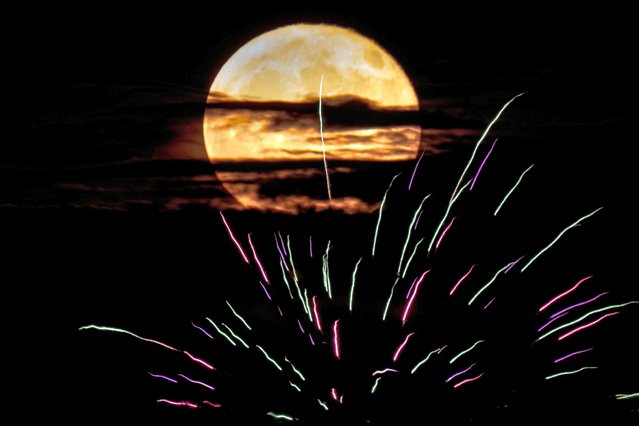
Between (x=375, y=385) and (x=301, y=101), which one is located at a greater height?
(x=301, y=101)

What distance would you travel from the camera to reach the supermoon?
12.1ft

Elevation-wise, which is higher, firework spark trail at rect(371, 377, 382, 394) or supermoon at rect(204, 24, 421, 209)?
supermoon at rect(204, 24, 421, 209)

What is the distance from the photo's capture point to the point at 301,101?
3814 millimetres

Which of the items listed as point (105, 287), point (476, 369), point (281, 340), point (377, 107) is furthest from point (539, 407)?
point (105, 287)

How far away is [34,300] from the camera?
5.30 m

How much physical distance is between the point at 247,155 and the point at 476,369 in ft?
8.23

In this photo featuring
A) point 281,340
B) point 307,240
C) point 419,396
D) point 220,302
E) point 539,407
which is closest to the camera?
point 539,407

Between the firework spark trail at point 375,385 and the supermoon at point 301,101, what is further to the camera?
the supermoon at point 301,101

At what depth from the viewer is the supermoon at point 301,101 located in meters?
3.70

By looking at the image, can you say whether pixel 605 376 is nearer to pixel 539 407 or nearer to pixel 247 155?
pixel 539 407

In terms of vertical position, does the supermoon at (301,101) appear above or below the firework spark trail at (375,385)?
above

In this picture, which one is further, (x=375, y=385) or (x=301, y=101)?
(x=301, y=101)

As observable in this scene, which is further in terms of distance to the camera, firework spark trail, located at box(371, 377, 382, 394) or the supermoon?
the supermoon

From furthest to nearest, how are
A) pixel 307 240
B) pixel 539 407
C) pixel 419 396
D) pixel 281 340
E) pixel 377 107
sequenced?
pixel 307 240 → pixel 377 107 → pixel 281 340 → pixel 419 396 → pixel 539 407
